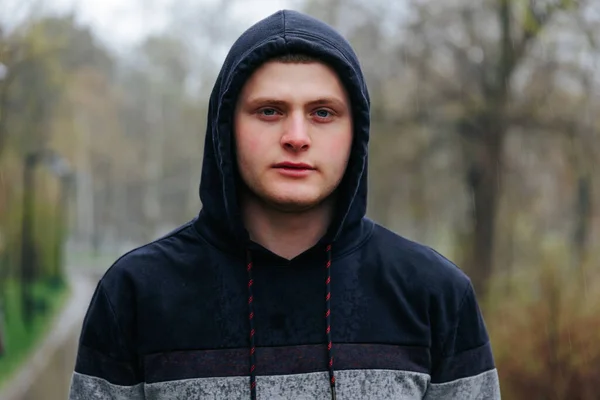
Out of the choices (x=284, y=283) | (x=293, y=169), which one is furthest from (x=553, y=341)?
(x=293, y=169)

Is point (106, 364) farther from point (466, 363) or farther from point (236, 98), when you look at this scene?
point (466, 363)

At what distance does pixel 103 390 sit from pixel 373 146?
585 cm

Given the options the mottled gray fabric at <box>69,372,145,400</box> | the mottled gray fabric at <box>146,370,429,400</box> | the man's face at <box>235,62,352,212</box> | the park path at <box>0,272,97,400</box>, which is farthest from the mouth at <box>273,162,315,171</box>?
the park path at <box>0,272,97,400</box>

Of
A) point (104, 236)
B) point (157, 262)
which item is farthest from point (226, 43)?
point (157, 262)

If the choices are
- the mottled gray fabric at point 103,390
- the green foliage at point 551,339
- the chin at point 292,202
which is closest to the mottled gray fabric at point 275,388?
→ the mottled gray fabric at point 103,390

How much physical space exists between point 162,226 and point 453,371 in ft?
21.1

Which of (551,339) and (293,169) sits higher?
(293,169)

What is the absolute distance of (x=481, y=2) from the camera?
7.18 m

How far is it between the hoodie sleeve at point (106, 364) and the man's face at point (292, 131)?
363mm

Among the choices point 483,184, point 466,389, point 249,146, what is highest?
point 483,184

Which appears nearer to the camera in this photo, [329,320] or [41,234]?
[329,320]

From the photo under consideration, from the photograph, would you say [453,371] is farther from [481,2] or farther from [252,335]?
[481,2]

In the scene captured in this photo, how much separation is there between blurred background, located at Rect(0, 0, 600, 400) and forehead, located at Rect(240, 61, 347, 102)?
4.46 metres

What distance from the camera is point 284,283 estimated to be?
1.58 meters
